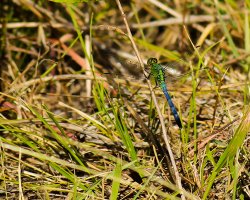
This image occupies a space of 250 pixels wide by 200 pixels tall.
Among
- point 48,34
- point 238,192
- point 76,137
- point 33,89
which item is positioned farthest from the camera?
point 48,34

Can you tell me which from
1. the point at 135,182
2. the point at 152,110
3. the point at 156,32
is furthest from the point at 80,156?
the point at 156,32

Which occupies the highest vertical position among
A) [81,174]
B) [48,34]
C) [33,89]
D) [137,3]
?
[137,3]

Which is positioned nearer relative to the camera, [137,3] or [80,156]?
[80,156]

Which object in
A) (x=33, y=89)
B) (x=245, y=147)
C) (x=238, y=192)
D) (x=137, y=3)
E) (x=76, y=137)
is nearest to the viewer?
(x=238, y=192)

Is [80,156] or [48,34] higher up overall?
[48,34]

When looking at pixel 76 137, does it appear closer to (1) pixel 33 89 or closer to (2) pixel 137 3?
(1) pixel 33 89

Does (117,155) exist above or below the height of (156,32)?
below

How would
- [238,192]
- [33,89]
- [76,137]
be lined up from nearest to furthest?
[238,192] → [76,137] → [33,89]

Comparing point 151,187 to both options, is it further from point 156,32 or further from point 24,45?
point 156,32

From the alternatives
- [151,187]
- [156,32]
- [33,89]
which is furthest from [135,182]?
[156,32]

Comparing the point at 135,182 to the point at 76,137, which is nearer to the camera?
the point at 135,182
